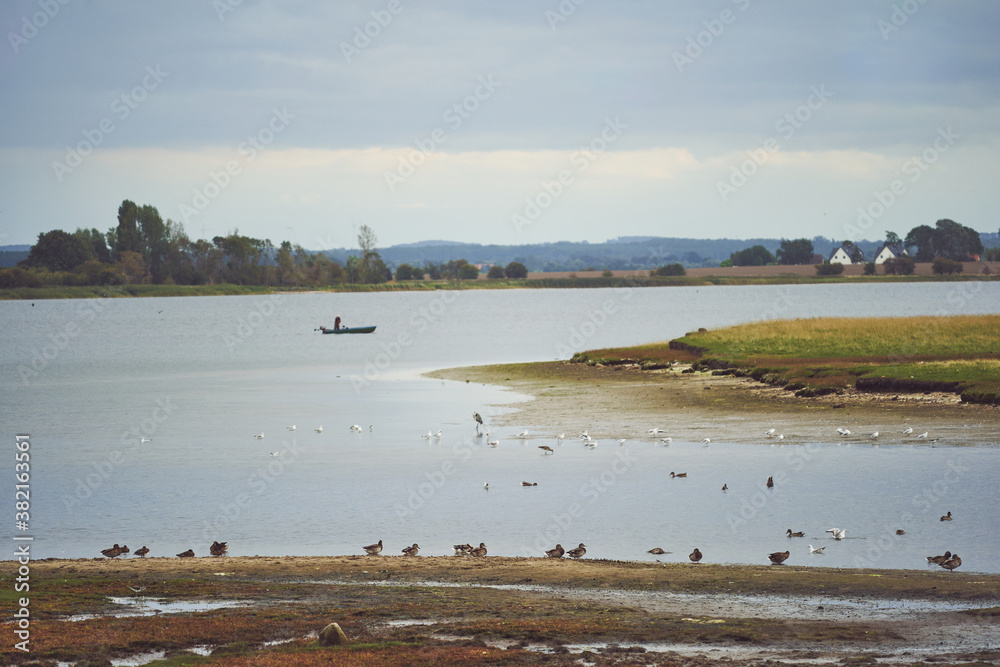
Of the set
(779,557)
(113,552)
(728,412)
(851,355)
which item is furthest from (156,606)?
(851,355)

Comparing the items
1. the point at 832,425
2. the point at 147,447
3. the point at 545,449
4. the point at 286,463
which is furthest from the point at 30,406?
the point at 832,425

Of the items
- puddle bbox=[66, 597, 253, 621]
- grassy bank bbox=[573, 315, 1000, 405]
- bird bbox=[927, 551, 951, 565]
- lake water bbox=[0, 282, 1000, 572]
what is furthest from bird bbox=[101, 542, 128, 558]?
grassy bank bbox=[573, 315, 1000, 405]

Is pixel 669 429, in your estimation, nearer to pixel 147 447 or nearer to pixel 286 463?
pixel 286 463

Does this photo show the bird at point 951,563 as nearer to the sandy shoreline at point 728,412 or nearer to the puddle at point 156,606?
the puddle at point 156,606

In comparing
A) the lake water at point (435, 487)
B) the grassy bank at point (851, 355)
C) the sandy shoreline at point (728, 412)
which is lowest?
the lake water at point (435, 487)

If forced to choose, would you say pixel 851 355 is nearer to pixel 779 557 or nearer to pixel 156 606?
pixel 779 557

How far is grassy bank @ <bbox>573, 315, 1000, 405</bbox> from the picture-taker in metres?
35.3

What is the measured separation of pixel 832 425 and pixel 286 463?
1587 centimetres

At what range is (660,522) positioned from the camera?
1903 cm

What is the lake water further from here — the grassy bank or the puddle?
the grassy bank

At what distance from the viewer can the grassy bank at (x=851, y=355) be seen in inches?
1389

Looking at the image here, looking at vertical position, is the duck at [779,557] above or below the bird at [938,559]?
below

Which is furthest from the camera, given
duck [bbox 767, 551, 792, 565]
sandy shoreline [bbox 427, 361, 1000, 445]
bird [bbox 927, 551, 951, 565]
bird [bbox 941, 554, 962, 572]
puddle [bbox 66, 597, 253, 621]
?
sandy shoreline [bbox 427, 361, 1000, 445]

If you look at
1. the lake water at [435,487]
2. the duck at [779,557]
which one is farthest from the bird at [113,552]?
the duck at [779,557]
